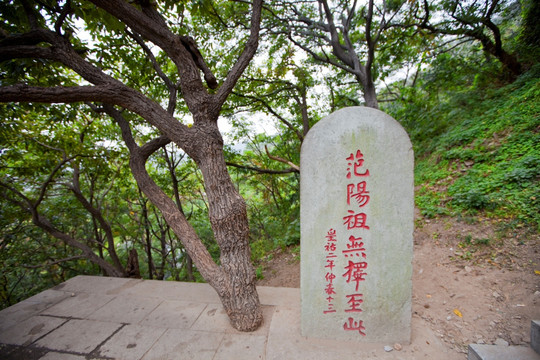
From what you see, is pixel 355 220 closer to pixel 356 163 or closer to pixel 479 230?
pixel 356 163

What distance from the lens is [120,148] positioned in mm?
4805

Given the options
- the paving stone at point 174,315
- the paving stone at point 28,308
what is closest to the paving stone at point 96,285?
the paving stone at point 28,308

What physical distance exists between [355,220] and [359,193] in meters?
0.23

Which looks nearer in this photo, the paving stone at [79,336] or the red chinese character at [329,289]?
the red chinese character at [329,289]

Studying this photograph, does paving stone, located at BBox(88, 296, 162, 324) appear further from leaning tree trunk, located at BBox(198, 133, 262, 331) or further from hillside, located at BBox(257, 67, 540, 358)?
hillside, located at BBox(257, 67, 540, 358)

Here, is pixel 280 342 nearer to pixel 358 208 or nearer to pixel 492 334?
pixel 358 208

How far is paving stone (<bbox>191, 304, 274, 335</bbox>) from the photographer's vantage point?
2.39 meters

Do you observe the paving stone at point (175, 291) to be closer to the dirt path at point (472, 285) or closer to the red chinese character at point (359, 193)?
the dirt path at point (472, 285)

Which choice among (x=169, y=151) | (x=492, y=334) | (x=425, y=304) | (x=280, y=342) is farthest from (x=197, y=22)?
(x=492, y=334)

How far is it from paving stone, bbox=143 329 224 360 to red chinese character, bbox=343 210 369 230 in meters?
1.65

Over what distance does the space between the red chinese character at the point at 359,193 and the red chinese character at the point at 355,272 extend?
1.73 ft

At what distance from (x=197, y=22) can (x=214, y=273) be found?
513 centimetres

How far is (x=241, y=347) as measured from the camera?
2.15 meters

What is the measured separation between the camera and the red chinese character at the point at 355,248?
2.01 m
